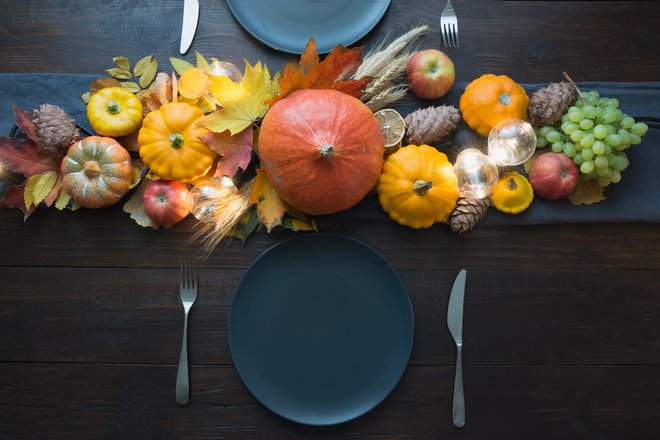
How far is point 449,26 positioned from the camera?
3.44ft

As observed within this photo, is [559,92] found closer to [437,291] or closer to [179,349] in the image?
[437,291]

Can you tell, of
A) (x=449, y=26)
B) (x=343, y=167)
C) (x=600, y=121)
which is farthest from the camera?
(x=449, y=26)

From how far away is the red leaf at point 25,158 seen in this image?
942mm

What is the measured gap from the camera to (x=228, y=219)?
3.10 ft

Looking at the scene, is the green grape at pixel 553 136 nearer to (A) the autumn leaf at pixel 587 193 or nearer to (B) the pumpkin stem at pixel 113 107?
(A) the autumn leaf at pixel 587 193

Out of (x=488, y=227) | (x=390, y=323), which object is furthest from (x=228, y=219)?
(x=488, y=227)

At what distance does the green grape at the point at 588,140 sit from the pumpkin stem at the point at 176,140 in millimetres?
694

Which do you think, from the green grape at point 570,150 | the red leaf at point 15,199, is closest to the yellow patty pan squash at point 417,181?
the green grape at point 570,150

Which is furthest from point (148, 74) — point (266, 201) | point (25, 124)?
point (266, 201)

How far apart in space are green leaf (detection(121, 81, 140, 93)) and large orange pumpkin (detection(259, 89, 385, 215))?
0.98 ft

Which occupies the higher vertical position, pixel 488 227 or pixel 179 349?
pixel 488 227

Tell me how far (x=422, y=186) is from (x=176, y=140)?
42cm

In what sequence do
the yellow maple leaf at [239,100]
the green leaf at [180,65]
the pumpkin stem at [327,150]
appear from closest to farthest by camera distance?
the pumpkin stem at [327,150] < the yellow maple leaf at [239,100] < the green leaf at [180,65]

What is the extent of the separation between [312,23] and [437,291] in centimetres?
57
